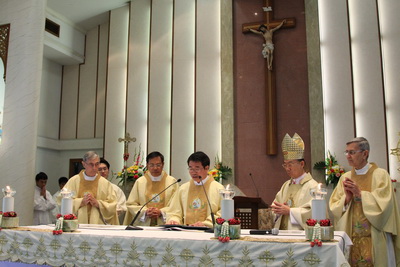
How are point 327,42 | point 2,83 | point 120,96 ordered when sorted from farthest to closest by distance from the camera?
point 120,96 < point 2,83 < point 327,42

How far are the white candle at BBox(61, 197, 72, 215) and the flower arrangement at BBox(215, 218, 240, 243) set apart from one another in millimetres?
1348

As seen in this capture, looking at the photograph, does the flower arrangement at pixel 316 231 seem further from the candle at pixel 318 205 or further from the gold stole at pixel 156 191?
the gold stole at pixel 156 191

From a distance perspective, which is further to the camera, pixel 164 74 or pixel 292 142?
pixel 164 74

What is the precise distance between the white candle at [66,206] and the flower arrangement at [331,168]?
16.5 ft

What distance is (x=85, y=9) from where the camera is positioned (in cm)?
1023

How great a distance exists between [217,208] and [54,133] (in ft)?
23.9

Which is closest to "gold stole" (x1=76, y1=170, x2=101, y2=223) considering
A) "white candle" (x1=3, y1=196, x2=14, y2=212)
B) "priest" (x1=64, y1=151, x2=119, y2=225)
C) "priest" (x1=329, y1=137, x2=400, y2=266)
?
"priest" (x1=64, y1=151, x2=119, y2=225)

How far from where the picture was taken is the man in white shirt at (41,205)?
8102mm

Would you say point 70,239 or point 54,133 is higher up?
point 54,133

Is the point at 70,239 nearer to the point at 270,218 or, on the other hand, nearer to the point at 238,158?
the point at 270,218

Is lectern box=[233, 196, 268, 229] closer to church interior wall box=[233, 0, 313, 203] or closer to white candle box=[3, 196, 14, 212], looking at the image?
church interior wall box=[233, 0, 313, 203]

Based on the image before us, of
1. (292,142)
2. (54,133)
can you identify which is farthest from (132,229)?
(54,133)

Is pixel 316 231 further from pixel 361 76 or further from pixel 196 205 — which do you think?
pixel 361 76

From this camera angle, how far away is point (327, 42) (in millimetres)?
8320
